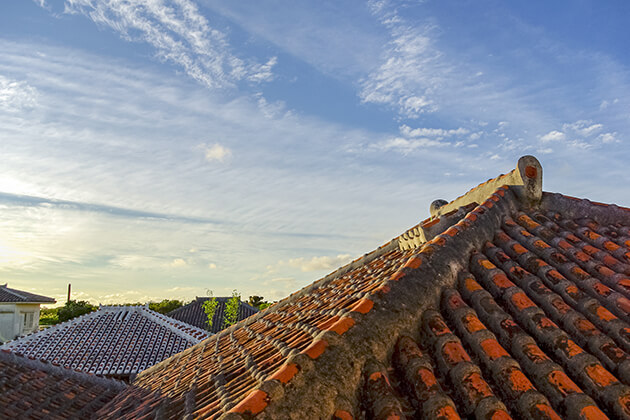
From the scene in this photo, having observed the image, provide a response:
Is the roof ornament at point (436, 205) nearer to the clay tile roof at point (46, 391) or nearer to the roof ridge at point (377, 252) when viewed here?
the roof ridge at point (377, 252)

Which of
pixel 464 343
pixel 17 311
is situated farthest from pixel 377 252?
pixel 17 311

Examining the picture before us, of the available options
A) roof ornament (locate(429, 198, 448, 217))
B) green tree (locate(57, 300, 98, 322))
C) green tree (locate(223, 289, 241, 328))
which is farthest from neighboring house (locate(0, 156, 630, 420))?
green tree (locate(57, 300, 98, 322))

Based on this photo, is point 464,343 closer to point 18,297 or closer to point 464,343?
point 464,343

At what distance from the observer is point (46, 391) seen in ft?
27.4

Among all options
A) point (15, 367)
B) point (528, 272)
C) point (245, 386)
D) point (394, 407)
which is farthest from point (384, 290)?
point (15, 367)

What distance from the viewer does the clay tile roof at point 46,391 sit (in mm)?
7391

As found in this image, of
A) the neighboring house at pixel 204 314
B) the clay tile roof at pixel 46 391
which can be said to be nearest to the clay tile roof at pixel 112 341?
the clay tile roof at pixel 46 391

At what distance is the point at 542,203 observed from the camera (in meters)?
6.74

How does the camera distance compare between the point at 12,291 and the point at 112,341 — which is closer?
the point at 112,341

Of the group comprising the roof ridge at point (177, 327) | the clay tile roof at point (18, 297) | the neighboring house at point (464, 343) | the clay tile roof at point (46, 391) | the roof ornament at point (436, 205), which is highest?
the roof ornament at point (436, 205)

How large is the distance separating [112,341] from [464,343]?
20.0m

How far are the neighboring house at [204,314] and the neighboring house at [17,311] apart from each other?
12.7 metres

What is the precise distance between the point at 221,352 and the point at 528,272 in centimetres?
435

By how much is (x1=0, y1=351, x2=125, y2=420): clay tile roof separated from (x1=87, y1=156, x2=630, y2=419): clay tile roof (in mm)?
2206
